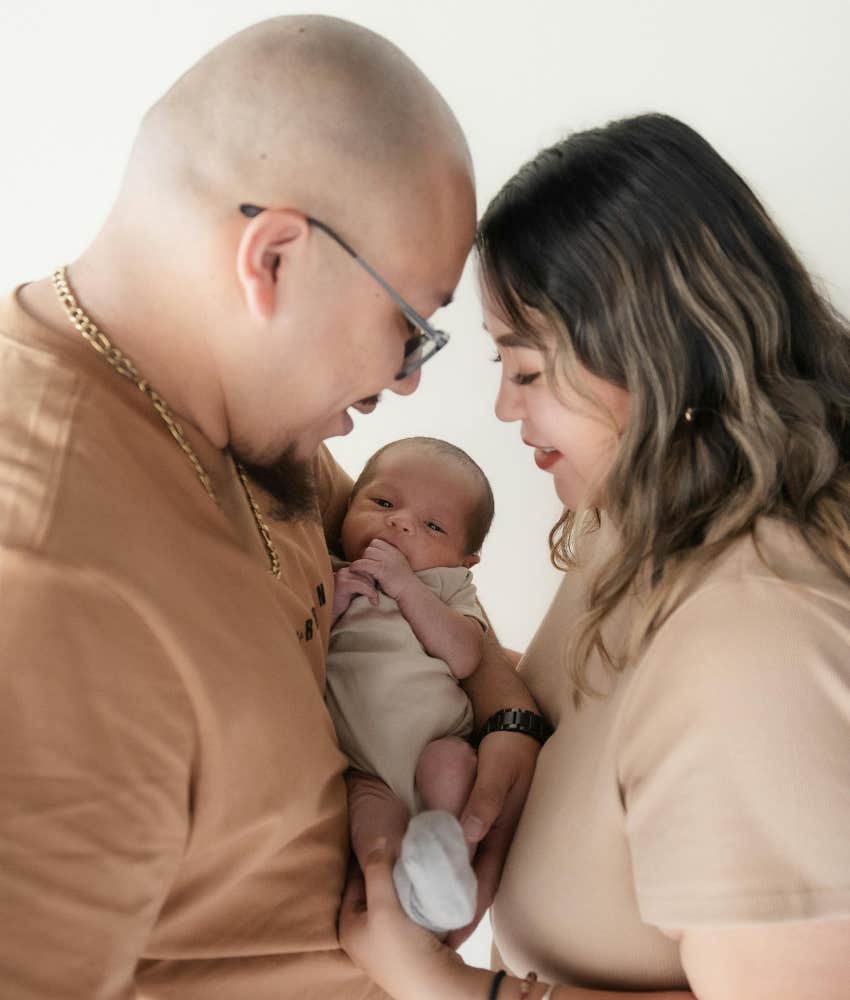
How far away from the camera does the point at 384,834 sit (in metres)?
1.45

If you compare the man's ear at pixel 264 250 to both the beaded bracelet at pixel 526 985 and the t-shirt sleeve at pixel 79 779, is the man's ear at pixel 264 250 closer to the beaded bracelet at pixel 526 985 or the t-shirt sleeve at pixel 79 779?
the t-shirt sleeve at pixel 79 779

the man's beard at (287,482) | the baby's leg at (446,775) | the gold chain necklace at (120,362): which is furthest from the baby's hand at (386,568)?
the gold chain necklace at (120,362)

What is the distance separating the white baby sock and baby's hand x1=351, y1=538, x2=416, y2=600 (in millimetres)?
531

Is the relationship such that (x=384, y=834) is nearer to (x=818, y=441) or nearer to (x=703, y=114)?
(x=818, y=441)

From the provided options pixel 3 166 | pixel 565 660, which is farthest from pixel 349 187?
pixel 3 166

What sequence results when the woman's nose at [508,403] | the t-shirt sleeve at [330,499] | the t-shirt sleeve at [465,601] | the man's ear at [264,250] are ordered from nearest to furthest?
1. the man's ear at [264,250]
2. the woman's nose at [508,403]
3. the t-shirt sleeve at [465,601]
4. the t-shirt sleeve at [330,499]

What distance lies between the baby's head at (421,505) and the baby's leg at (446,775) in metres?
0.48

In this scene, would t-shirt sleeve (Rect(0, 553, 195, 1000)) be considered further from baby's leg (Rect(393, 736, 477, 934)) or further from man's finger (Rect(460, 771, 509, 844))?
man's finger (Rect(460, 771, 509, 844))

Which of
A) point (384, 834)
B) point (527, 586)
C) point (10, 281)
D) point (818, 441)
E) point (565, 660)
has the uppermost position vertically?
point (818, 441)

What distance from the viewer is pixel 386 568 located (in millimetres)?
1870

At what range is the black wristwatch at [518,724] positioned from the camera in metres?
1.62

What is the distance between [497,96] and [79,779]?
1.91 metres

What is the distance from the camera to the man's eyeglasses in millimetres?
1250

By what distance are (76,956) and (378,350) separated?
2.64 feet
